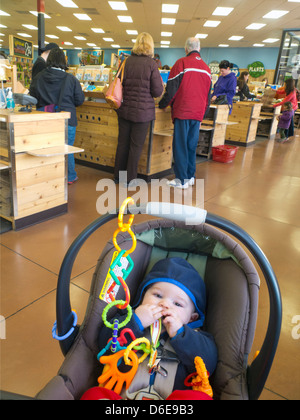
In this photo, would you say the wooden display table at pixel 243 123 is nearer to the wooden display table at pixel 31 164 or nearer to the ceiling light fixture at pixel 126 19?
the wooden display table at pixel 31 164

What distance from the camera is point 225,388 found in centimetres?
92

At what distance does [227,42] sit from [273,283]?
58.1 feet

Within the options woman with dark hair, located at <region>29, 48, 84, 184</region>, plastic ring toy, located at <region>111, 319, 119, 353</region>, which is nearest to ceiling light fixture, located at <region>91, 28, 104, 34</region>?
woman with dark hair, located at <region>29, 48, 84, 184</region>

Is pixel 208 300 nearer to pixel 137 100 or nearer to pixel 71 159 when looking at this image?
pixel 137 100

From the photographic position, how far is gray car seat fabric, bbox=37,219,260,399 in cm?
92

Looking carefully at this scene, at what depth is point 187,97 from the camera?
372 centimetres

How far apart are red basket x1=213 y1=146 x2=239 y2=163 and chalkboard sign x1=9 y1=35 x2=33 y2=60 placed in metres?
3.55

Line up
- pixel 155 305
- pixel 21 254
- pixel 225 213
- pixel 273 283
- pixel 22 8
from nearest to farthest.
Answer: pixel 273 283 < pixel 155 305 < pixel 21 254 < pixel 225 213 < pixel 22 8

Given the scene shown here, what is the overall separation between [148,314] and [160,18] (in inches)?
493

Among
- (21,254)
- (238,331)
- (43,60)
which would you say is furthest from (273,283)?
(43,60)

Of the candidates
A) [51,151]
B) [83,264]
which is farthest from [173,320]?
[51,151]

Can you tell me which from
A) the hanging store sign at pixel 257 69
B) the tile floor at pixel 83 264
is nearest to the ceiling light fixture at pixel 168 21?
the hanging store sign at pixel 257 69

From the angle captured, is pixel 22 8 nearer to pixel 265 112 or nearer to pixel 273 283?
pixel 265 112

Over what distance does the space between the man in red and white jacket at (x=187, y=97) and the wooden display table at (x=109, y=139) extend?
0.83ft
